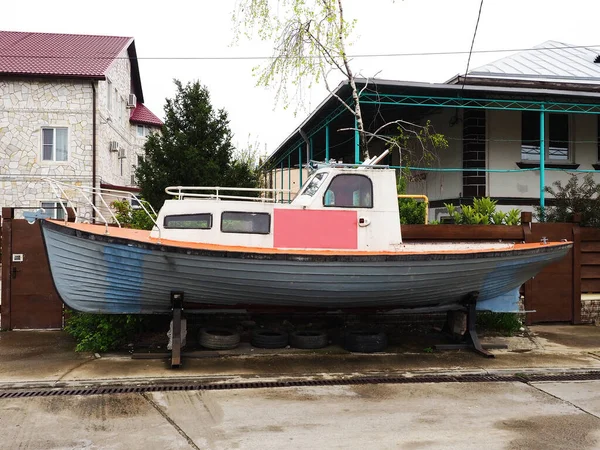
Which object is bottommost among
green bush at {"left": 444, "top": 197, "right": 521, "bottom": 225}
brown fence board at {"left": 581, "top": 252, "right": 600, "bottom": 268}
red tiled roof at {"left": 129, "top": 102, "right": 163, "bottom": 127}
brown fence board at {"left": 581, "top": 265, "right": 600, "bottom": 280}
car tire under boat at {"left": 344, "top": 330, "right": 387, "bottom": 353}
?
car tire under boat at {"left": 344, "top": 330, "right": 387, "bottom": 353}

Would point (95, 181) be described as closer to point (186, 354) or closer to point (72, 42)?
point (72, 42)

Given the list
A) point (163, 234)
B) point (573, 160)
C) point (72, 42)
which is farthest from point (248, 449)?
point (72, 42)

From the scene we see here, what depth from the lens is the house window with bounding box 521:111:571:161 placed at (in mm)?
14305

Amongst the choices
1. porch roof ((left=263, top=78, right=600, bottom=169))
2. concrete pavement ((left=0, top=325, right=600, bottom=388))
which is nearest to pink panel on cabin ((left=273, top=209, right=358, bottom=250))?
concrete pavement ((left=0, top=325, right=600, bottom=388))

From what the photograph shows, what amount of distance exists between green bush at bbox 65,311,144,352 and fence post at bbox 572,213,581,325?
7.31 metres

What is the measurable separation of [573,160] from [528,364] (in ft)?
30.7

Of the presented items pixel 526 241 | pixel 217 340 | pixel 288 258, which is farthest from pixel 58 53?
pixel 526 241

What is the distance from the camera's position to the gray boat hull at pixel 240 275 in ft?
20.8

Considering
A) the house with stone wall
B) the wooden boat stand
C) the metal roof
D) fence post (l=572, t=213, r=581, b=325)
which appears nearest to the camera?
the wooden boat stand

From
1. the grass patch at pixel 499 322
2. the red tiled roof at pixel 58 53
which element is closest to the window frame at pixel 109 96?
the red tiled roof at pixel 58 53

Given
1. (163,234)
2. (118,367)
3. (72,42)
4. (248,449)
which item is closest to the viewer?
(248,449)

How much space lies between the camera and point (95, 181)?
2022 cm

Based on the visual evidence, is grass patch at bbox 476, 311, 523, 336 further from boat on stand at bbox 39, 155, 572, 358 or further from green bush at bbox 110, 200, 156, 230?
green bush at bbox 110, 200, 156, 230

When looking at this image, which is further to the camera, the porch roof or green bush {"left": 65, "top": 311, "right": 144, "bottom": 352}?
the porch roof
